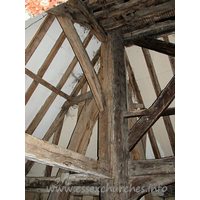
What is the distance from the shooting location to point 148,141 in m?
4.28

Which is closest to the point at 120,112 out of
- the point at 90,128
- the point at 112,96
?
the point at 112,96

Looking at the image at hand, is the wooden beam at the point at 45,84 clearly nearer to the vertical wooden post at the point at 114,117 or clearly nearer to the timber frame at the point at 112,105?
the timber frame at the point at 112,105

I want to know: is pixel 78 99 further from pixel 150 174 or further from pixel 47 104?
pixel 150 174

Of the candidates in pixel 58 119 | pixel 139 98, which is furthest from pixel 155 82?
pixel 58 119

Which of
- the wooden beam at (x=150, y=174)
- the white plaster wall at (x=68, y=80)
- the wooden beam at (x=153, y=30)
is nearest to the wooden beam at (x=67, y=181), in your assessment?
the wooden beam at (x=150, y=174)

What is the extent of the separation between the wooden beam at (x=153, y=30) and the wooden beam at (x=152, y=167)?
1.56 metres

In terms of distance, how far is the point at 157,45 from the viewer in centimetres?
272

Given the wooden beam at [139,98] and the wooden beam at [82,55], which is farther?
the wooden beam at [139,98]

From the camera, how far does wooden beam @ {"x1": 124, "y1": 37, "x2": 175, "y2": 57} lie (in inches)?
104

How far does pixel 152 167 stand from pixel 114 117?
0.66m

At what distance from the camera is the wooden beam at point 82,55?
206 centimetres

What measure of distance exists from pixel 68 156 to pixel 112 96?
3.21 ft

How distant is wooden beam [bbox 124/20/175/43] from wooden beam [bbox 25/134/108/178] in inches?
66.7
